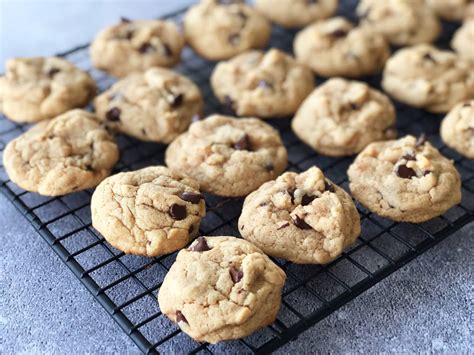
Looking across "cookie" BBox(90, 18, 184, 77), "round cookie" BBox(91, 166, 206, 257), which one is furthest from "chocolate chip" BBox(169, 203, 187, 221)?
"cookie" BBox(90, 18, 184, 77)

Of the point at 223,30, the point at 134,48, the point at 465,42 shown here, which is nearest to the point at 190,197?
the point at 134,48

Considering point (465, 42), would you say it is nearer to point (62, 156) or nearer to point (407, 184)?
point (407, 184)

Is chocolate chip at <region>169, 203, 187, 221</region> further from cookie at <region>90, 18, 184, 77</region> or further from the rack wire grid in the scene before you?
cookie at <region>90, 18, 184, 77</region>

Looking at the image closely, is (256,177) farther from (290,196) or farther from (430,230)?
(430,230)

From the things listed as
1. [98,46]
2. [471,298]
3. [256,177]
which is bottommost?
[471,298]

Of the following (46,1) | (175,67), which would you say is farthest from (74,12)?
(175,67)
